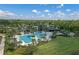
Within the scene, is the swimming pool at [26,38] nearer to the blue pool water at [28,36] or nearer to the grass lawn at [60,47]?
the blue pool water at [28,36]

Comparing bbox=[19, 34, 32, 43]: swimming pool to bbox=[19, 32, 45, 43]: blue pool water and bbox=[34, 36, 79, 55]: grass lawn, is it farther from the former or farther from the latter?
bbox=[34, 36, 79, 55]: grass lawn

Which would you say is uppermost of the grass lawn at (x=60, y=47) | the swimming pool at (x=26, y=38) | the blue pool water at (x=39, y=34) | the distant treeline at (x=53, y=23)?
the distant treeline at (x=53, y=23)

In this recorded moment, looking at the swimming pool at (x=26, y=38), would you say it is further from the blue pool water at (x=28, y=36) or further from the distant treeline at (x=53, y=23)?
the distant treeline at (x=53, y=23)

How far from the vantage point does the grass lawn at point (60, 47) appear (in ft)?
3.50

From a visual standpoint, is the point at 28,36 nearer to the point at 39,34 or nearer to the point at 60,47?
the point at 39,34

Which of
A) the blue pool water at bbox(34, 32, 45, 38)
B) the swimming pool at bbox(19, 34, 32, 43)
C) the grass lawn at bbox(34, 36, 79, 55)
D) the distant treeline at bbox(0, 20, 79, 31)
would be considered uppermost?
Result: the distant treeline at bbox(0, 20, 79, 31)

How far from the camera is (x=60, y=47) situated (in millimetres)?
1070

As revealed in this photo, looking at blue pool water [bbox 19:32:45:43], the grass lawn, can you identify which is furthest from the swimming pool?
the grass lawn

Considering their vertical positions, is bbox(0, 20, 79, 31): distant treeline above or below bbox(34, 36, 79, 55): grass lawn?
above

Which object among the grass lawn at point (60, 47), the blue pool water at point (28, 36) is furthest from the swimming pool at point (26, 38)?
the grass lawn at point (60, 47)

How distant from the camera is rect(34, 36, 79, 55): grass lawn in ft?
3.50

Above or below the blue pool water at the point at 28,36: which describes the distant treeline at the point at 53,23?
above
